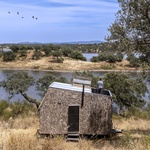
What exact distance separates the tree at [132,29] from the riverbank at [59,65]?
6099cm

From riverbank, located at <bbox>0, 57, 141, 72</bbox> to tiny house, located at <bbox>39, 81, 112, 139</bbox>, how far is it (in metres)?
60.0

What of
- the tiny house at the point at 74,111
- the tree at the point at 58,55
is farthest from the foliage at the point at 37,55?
the tiny house at the point at 74,111

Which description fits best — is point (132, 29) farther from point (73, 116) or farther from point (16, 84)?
point (16, 84)

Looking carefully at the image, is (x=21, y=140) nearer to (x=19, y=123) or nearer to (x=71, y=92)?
(x=71, y=92)

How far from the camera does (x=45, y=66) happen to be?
77.8 metres

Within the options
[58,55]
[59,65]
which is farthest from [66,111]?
[58,55]

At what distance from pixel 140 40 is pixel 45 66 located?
65.6 meters

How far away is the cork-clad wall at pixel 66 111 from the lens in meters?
14.0

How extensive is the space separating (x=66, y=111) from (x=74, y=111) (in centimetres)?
37

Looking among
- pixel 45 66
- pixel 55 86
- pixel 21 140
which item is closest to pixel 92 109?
pixel 55 86

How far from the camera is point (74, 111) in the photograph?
14.1 m

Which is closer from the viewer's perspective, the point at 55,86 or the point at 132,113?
the point at 55,86

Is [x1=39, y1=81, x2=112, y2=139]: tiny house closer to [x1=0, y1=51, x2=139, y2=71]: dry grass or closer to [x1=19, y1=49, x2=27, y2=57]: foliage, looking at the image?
[x1=0, y1=51, x2=139, y2=71]: dry grass

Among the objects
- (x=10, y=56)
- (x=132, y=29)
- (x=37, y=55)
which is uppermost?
(x=132, y=29)
